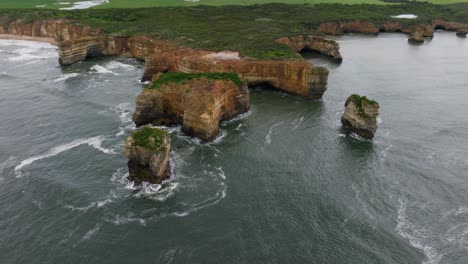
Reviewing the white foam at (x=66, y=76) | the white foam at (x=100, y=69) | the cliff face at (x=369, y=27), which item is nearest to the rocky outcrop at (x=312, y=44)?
the cliff face at (x=369, y=27)

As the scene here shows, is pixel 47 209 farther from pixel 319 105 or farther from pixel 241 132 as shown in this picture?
pixel 319 105

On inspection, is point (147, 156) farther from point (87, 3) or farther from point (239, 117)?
point (87, 3)

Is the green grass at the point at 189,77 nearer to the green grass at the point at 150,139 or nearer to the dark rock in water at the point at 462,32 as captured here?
the green grass at the point at 150,139

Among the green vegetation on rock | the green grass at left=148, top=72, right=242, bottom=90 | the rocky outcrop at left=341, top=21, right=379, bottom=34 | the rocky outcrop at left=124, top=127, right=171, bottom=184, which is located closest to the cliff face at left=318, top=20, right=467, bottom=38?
the rocky outcrop at left=341, top=21, right=379, bottom=34

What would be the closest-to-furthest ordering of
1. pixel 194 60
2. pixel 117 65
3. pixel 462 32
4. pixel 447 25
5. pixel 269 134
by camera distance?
pixel 269 134
pixel 194 60
pixel 117 65
pixel 462 32
pixel 447 25

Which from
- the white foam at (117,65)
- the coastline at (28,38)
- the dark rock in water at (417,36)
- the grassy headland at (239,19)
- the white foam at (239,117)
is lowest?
the white foam at (239,117)

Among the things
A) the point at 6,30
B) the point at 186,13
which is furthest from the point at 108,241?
the point at 6,30

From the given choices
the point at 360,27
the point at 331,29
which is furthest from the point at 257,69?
the point at 360,27
